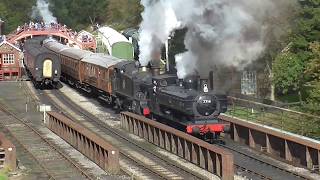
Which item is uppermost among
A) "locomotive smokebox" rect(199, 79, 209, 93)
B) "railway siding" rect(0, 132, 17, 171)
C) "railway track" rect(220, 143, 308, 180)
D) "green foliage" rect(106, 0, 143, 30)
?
"green foliage" rect(106, 0, 143, 30)

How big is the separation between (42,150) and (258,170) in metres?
9.10

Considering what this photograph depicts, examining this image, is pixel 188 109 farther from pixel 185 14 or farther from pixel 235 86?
pixel 235 86

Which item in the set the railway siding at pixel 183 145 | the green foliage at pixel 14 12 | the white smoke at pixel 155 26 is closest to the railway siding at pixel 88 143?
the railway siding at pixel 183 145

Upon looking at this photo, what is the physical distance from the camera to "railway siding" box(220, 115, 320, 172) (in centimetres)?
2148

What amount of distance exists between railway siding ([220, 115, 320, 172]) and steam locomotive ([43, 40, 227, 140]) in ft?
4.76

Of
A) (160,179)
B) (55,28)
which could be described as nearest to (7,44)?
(55,28)

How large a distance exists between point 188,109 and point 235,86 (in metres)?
18.1

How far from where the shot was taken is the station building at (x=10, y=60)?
5934 cm

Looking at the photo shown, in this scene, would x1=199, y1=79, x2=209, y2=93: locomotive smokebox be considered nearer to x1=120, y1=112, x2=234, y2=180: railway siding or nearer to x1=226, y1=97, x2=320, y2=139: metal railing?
x1=120, y1=112, x2=234, y2=180: railway siding

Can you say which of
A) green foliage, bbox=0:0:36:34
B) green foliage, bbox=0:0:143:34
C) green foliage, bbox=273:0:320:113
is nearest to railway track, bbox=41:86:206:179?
green foliage, bbox=273:0:320:113

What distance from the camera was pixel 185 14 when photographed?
29.5m

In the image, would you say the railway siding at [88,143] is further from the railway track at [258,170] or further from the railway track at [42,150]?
the railway track at [258,170]

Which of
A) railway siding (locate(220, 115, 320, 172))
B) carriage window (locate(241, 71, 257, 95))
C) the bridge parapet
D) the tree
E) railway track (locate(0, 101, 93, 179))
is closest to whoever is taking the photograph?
railway track (locate(0, 101, 93, 179))

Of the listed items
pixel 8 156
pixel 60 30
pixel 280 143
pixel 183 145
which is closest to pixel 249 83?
pixel 280 143
